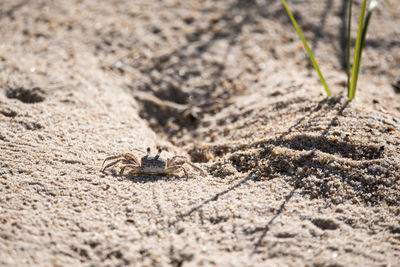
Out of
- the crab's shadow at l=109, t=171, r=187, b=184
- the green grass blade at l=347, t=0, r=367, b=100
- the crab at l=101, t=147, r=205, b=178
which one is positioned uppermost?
the green grass blade at l=347, t=0, r=367, b=100

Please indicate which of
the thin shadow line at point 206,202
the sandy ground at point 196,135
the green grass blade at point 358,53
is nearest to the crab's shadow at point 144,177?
the sandy ground at point 196,135

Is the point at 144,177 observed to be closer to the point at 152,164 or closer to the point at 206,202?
the point at 152,164

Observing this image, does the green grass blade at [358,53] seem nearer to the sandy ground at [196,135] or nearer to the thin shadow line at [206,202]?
the sandy ground at [196,135]

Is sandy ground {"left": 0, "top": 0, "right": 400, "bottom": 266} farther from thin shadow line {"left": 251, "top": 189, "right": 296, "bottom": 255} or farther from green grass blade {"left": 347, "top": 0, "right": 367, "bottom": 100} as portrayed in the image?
green grass blade {"left": 347, "top": 0, "right": 367, "bottom": 100}

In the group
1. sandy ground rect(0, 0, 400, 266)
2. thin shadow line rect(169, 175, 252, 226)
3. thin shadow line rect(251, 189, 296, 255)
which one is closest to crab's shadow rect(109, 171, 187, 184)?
sandy ground rect(0, 0, 400, 266)

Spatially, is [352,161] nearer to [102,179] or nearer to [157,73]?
[102,179]

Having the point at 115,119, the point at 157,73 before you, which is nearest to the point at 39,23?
the point at 157,73
